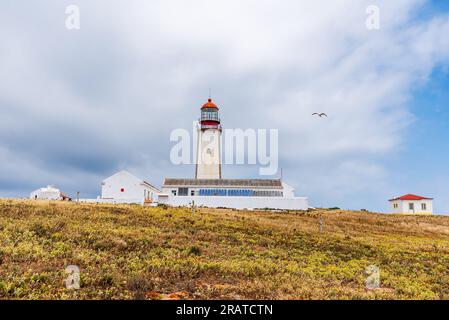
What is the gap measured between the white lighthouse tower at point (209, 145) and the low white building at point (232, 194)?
4.46 meters

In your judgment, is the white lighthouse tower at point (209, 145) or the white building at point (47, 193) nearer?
the white building at point (47, 193)

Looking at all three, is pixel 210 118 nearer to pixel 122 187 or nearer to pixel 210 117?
pixel 210 117

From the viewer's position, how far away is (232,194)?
6162 centimetres

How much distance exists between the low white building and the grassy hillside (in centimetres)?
2679

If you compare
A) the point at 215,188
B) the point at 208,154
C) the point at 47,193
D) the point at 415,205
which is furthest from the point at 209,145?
the point at 415,205

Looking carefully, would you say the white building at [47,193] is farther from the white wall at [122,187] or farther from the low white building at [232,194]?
the low white building at [232,194]

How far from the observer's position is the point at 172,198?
58344 millimetres

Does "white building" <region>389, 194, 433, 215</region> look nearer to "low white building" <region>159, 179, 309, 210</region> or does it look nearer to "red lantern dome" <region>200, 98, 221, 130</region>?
"low white building" <region>159, 179, 309, 210</region>

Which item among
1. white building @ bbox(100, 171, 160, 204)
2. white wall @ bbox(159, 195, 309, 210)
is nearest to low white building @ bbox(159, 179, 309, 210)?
white wall @ bbox(159, 195, 309, 210)

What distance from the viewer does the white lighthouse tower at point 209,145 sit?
224 ft

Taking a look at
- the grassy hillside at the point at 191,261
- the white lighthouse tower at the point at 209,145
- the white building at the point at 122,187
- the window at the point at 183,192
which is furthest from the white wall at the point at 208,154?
the grassy hillside at the point at 191,261

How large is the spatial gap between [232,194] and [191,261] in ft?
151
